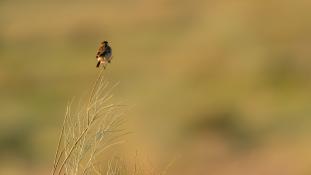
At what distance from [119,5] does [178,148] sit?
16.4 meters

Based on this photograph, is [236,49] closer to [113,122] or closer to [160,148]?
[160,148]

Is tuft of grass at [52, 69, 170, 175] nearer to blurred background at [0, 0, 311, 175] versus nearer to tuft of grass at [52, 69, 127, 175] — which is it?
tuft of grass at [52, 69, 127, 175]

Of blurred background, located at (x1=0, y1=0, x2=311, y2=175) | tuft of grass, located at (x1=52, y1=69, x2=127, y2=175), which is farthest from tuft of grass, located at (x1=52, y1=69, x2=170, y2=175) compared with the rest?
blurred background, located at (x1=0, y1=0, x2=311, y2=175)

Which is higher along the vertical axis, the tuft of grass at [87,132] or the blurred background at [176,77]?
the blurred background at [176,77]

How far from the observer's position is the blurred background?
30734 mm

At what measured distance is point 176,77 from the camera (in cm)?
3950

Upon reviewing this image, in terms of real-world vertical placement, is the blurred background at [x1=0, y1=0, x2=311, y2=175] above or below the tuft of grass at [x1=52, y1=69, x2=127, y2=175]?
above

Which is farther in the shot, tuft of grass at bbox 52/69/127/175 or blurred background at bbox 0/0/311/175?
blurred background at bbox 0/0/311/175

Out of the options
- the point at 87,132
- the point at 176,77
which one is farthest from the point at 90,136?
A: the point at 176,77

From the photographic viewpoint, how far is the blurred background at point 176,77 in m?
30.7

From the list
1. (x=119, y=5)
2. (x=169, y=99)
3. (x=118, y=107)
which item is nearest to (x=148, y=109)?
(x=169, y=99)

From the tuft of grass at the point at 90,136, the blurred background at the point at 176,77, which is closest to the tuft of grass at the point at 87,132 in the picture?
the tuft of grass at the point at 90,136

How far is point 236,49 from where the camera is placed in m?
39.0

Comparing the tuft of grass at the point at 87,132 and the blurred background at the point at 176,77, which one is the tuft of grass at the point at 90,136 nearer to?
the tuft of grass at the point at 87,132
